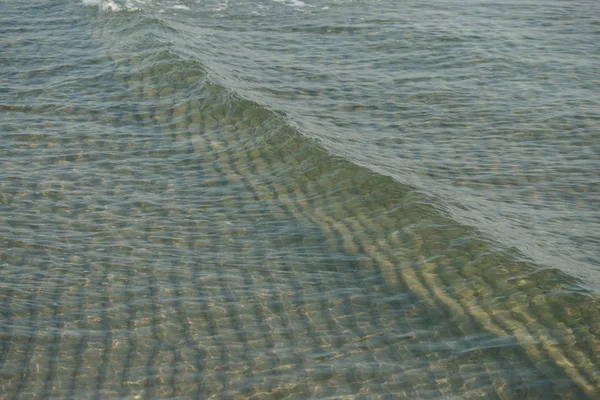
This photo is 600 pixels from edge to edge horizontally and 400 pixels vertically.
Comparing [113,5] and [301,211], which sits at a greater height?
[113,5]

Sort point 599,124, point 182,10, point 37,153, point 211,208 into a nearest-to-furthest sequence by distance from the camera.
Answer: point 211,208 → point 37,153 → point 599,124 → point 182,10

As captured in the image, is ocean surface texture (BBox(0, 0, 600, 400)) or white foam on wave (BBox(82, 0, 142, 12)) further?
white foam on wave (BBox(82, 0, 142, 12))

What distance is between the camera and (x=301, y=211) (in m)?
11.6

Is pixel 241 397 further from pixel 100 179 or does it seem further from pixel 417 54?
pixel 417 54

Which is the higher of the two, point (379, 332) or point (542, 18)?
point (542, 18)

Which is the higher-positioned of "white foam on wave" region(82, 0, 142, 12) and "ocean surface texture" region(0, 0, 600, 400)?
"white foam on wave" region(82, 0, 142, 12)

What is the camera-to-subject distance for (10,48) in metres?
18.5

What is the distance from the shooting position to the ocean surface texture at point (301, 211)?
8523mm

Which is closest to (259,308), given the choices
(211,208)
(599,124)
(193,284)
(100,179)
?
(193,284)

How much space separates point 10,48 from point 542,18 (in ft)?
41.7

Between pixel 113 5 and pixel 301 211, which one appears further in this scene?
pixel 113 5

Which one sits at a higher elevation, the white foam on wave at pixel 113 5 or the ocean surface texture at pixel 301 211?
the white foam on wave at pixel 113 5

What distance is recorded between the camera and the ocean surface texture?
336 inches

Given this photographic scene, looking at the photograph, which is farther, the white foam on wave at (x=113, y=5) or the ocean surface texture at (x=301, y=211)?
the white foam on wave at (x=113, y=5)
